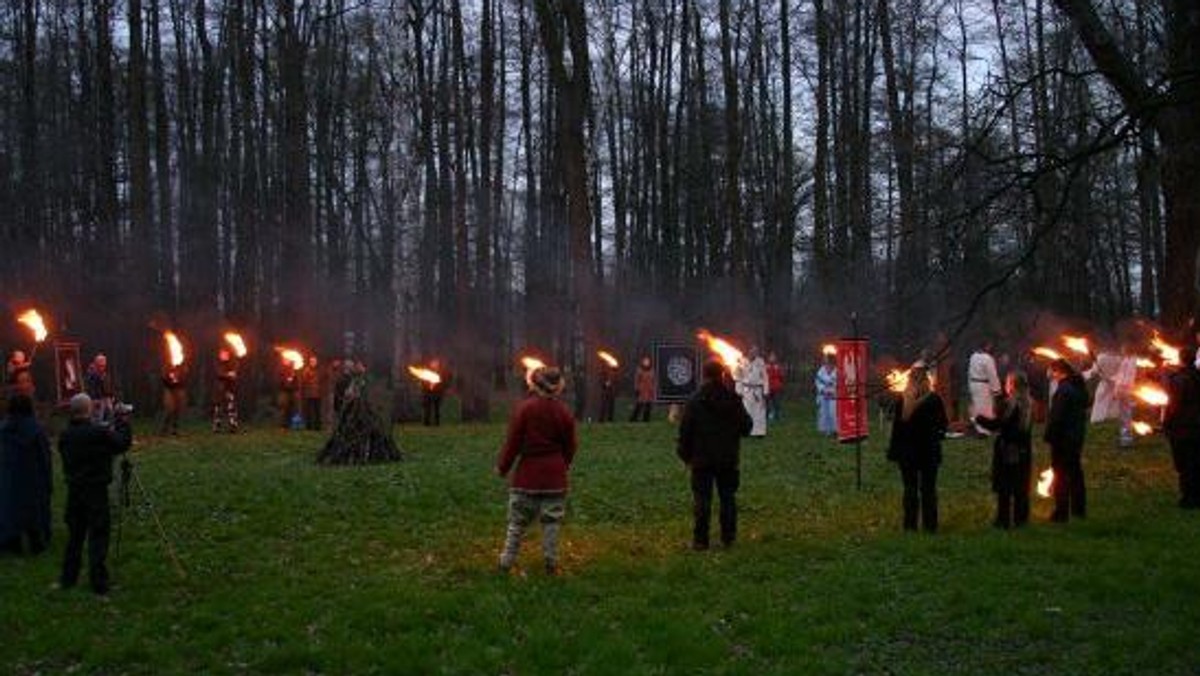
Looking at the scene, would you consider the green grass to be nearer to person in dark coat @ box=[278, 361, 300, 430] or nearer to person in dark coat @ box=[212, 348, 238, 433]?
person in dark coat @ box=[212, 348, 238, 433]

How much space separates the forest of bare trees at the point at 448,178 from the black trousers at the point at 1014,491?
14131mm

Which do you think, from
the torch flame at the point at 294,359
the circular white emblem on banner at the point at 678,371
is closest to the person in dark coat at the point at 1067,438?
the circular white emblem on banner at the point at 678,371

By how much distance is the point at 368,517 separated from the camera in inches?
543

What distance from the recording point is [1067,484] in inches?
502

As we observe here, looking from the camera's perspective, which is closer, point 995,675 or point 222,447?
point 995,675

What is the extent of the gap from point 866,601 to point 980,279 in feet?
28.1

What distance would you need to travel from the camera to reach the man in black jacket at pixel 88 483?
10070 mm

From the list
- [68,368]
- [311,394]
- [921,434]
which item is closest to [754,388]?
[311,394]

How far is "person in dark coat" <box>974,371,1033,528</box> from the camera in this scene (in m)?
12.1

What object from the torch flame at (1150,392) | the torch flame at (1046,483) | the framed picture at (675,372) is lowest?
the torch flame at (1046,483)

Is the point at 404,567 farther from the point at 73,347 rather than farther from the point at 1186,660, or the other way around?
the point at 73,347

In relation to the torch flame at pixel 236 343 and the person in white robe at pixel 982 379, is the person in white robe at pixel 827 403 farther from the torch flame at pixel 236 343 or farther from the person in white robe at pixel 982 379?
the torch flame at pixel 236 343

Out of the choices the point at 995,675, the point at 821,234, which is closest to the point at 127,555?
the point at 995,675

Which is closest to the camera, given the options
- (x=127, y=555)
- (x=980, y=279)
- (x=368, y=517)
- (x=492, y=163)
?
(x=127, y=555)
